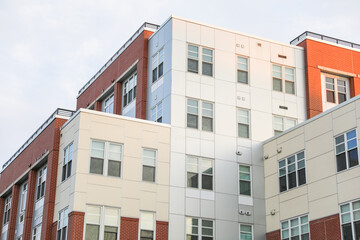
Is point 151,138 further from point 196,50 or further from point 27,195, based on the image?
point 27,195

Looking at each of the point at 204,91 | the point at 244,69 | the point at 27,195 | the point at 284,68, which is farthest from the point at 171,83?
the point at 27,195

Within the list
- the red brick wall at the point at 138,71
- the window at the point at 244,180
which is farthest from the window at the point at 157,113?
the window at the point at 244,180

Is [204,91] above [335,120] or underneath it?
above

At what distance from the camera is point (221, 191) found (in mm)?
40344

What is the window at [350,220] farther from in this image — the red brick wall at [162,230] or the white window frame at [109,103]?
the white window frame at [109,103]

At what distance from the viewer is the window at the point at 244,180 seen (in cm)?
4088

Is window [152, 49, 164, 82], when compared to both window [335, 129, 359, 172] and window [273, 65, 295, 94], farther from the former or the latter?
window [335, 129, 359, 172]

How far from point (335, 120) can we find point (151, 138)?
10.6 meters

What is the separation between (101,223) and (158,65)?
11.8 meters

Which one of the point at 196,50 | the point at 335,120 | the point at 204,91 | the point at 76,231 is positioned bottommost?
the point at 76,231

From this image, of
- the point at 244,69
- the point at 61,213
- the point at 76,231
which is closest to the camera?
the point at 76,231

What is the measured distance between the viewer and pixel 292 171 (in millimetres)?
38719

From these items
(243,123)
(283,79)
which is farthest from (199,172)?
(283,79)

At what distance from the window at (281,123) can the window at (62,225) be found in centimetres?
1450
